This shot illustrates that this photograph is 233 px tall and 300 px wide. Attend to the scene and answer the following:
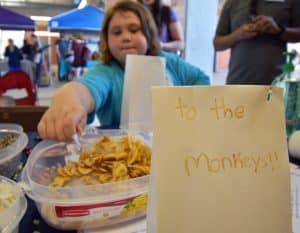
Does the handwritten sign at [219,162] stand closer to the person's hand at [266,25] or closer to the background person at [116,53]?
the background person at [116,53]

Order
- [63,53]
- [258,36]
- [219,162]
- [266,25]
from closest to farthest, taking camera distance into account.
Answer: [219,162] → [266,25] → [258,36] → [63,53]

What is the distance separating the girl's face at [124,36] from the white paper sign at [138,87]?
0.16 metres

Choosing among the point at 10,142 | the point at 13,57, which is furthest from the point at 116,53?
the point at 13,57

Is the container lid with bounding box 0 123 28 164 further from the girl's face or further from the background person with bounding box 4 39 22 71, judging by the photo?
the background person with bounding box 4 39 22 71

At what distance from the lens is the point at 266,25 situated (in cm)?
117

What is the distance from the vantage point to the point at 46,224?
462 mm

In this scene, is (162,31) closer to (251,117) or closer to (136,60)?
(136,60)

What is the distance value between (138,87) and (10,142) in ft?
1.25

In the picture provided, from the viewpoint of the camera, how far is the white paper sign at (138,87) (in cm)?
88

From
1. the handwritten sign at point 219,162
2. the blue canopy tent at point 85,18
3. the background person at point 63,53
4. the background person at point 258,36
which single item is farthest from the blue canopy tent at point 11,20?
the background person at point 63,53

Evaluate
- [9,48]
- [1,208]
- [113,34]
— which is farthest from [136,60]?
[9,48]

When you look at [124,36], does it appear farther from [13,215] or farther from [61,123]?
[13,215]

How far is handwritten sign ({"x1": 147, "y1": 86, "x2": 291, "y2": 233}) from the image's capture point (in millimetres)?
294

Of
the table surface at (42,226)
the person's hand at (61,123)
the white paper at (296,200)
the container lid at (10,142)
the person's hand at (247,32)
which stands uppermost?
the person's hand at (247,32)
